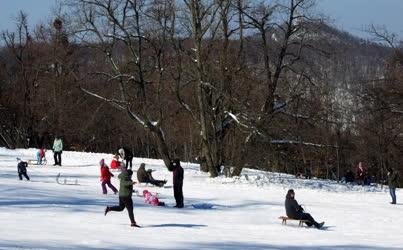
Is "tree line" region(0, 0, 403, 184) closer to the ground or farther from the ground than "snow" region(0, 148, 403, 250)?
farther from the ground

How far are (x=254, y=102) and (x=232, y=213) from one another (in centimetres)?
1599

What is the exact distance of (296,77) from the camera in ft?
125

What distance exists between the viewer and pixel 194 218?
18906mm

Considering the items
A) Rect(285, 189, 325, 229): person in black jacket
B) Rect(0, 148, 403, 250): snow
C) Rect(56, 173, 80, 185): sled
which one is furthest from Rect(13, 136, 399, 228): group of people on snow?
Rect(56, 173, 80, 185): sled

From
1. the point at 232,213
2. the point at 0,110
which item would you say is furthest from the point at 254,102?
the point at 0,110

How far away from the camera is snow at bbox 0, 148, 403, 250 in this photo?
561 inches

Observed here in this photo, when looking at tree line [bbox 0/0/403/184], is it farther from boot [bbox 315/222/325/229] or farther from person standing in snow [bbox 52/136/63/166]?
boot [bbox 315/222/325/229]

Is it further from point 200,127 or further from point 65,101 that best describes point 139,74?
point 65,101

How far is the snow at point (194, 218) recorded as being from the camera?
14.2 m

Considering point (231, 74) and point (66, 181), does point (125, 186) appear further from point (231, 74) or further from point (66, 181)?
point (231, 74)

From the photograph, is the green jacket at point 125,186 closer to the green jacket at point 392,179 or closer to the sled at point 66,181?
the sled at point 66,181

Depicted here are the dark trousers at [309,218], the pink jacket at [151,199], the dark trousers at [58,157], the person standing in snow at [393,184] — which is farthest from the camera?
the dark trousers at [58,157]

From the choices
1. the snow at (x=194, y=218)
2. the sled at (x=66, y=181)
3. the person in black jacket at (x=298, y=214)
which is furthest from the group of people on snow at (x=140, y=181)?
the sled at (x=66, y=181)

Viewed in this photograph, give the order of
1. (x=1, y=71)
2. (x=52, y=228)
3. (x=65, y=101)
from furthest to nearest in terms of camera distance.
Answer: (x=1, y=71)
(x=65, y=101)
(x=52, y=228)
